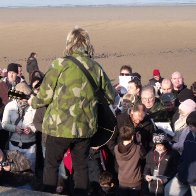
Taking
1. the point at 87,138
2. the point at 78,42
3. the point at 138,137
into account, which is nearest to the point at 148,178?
the point at 138,137

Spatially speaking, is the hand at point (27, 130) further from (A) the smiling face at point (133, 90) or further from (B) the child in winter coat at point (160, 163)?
(A) the smiling face at point (133, 90)

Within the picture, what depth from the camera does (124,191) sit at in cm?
726

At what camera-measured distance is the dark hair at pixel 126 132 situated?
709 cm

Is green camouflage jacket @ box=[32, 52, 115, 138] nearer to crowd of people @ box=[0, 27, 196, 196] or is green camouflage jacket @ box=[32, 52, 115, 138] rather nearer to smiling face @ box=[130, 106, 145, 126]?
crowd of people @ box=[0, 27, 196, 196]

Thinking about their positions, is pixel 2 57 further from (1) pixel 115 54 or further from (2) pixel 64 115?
(2) pixel 64 115

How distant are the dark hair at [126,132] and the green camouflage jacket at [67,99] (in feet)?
4.54

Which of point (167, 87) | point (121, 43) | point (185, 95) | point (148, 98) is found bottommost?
point (148, 98)

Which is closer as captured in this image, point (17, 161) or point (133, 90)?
point (17, 161)

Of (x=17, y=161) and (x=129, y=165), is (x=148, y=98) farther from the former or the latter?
(x=17, y=161)

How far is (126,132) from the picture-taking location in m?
7.09

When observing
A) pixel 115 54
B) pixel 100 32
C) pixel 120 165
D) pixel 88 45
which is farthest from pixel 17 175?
pixel 100 32

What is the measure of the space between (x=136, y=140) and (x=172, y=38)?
3232cm

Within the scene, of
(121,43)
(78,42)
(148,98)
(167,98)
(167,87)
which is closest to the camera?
(78,42)

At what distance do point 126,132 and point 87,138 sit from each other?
1.33 m
